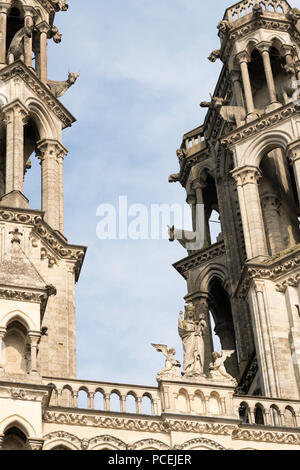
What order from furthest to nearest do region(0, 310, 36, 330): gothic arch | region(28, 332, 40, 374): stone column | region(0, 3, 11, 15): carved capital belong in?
region(0, 3, 11, 15): carved capital
region(0, 310, 36, 330): gothic arch
region(28, 332, 40, 374): stone column

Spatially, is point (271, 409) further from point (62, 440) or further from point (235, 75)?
point (235, 75)

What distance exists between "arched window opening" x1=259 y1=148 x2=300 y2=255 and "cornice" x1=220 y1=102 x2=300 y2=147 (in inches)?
47.5

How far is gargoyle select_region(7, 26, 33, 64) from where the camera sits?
3822cm

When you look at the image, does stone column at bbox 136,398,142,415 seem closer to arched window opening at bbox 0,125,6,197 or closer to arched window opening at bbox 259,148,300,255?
arched window opening at bbox 259,148,300,255

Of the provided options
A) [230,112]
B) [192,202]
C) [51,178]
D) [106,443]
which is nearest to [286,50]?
[230,112]

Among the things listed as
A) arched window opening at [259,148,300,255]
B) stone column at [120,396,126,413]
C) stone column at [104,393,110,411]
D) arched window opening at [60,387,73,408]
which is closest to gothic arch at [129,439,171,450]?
stone column at [120,396,126,413]

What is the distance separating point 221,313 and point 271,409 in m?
11.0

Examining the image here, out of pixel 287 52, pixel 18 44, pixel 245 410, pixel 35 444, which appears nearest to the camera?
pixel 35 444

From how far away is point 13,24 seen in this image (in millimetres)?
40438

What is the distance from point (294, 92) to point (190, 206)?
6.32 m

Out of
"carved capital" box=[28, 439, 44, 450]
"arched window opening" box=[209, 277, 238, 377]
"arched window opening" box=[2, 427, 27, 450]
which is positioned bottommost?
"carved capital" box=[28, 439, 44, 450]

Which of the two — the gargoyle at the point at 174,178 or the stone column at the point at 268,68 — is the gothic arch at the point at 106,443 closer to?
the stone column at the point at 268,68

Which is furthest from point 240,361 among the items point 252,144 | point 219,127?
point 219,127

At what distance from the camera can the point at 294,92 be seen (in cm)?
3884
